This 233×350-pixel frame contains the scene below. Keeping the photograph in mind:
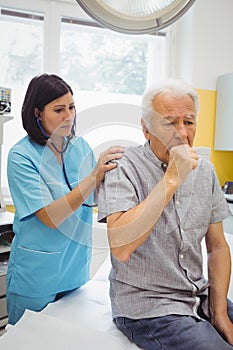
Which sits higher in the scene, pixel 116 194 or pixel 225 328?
pixel 116 194

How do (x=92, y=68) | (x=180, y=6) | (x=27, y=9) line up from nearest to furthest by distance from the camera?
1. (x=180, y=6)
2. (x=27, y=9)
3. (x=92, y=68)

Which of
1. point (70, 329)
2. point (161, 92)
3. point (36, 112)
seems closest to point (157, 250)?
point (70, 329)

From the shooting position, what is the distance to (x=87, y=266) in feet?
4.79

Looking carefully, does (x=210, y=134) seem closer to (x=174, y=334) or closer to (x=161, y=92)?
(x=161, y=92)

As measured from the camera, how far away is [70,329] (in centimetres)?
116

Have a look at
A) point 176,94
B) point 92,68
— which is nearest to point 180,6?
point 176,94

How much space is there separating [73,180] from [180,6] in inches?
29.3

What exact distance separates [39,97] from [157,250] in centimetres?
70

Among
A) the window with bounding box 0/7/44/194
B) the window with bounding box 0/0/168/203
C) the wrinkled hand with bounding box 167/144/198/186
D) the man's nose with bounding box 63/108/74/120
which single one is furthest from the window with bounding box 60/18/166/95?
the wrinkled hand with bounding box 167/144/198/186

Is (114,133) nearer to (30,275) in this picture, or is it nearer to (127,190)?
(127,190)

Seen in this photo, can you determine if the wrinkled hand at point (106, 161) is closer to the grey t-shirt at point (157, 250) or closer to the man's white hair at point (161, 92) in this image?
the grey t-shirt at point (157, 250)

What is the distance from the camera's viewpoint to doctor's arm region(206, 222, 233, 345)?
46.4 inches

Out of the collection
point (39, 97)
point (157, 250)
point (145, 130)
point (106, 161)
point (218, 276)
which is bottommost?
point (218, 276)

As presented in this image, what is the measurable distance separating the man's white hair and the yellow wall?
213 cm
